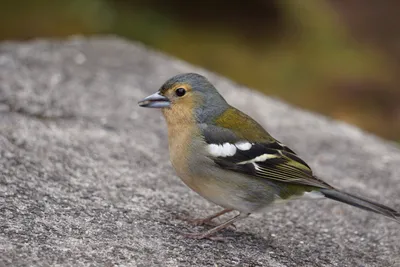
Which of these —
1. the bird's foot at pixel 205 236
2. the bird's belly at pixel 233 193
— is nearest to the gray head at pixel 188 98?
the bird's belly at pixel 233 193

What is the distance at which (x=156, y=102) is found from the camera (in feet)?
13.8

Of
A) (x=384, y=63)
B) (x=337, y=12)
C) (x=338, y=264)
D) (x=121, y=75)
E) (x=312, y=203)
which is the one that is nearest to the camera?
(x=338, y=264)

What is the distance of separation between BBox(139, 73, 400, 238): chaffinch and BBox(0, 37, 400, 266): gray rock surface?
0.22 meters

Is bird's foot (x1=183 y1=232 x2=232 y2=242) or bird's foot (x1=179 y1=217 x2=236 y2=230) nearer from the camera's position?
bird's foot (x1=183 y1=232 x2=232 y2=242)

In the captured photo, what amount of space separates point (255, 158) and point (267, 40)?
711cm

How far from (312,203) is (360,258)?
83 centimetres

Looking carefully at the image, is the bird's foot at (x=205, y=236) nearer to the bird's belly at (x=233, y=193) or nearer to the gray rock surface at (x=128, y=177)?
the gray rock surface at (x=128, y=177)

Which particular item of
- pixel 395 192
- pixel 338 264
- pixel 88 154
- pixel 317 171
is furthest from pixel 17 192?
pixel 395 192

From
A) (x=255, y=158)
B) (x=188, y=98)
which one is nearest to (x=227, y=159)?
(x=255, y=158)

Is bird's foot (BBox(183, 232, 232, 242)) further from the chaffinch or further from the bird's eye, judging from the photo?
the bird's eye

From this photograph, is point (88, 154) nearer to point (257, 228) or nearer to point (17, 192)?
point (17, 192)

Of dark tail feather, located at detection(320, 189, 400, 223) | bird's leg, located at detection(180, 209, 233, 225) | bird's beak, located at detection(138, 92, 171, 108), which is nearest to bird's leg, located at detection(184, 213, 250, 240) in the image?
bird's leg, located at detection(180, 209, 233, 225)

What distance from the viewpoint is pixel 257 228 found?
13.7 feet

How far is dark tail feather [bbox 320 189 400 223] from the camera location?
3787 mm
